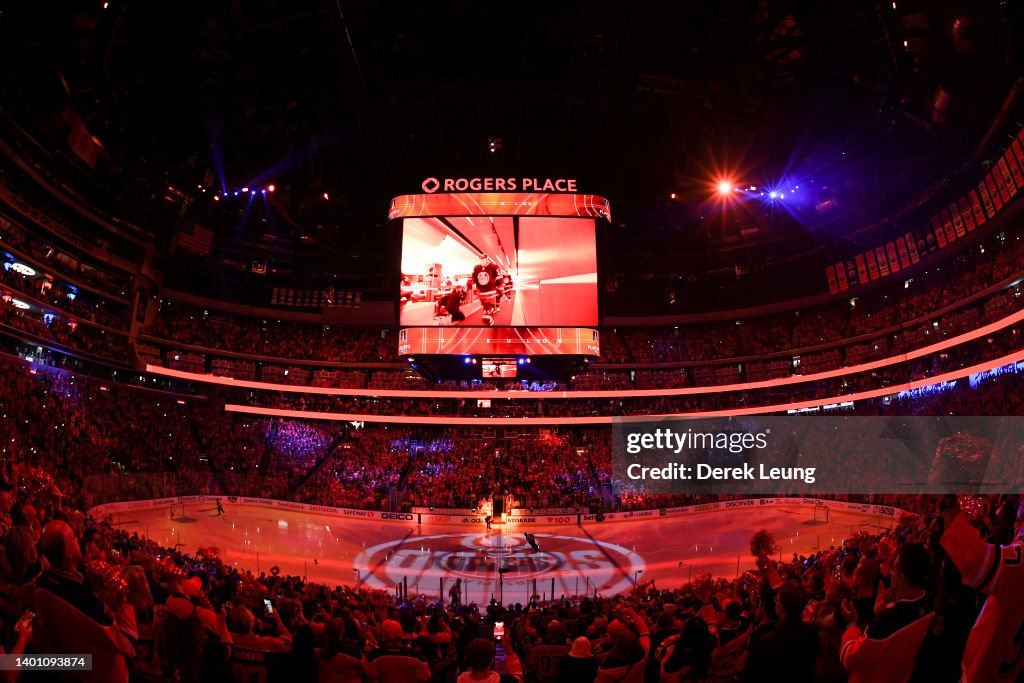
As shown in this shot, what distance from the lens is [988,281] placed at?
→ 89.4ft

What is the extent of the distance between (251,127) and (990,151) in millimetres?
24684

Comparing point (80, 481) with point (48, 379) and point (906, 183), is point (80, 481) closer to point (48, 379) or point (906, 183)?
point (48, 379)

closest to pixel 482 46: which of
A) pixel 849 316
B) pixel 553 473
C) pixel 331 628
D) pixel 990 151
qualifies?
pixel 331 628

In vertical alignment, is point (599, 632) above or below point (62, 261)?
below

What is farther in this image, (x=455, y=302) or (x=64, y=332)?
(x=64, y=332)

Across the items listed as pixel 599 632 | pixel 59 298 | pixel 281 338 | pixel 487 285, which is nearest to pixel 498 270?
pixel 487 285

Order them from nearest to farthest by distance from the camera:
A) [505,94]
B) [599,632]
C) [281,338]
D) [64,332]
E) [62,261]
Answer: [599,632] < [505,94] < [64,332] < [62,261] < [281,338]

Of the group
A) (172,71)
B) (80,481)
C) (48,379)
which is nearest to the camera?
(172,71)

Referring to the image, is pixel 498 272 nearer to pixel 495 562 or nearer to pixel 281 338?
pixel 495 562

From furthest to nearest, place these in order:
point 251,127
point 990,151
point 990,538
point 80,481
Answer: point 990,151
point 80,481
point 251,127
point 990,538

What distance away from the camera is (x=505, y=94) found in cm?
2041

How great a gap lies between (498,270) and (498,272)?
64 millimetres

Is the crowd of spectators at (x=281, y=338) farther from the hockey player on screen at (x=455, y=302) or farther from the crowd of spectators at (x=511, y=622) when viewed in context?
the crowd of spectators at (x=511, y=622)

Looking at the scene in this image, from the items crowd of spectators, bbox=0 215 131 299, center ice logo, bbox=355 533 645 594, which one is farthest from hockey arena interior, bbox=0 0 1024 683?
center ice logo, bbox=355 533 645 594
